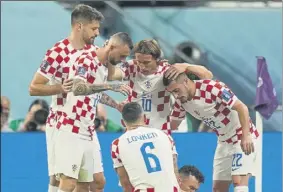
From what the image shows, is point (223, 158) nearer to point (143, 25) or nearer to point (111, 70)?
point (111, 70)

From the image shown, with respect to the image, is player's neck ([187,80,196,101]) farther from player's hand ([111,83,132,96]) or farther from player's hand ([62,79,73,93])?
player's hand ([62,79,73,93])

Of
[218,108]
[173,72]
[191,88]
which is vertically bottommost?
[218,108]

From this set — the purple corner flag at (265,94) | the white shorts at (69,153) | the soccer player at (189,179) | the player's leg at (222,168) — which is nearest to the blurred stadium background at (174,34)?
the purple corner flag at (265,94)

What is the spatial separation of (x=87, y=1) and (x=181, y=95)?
493cm

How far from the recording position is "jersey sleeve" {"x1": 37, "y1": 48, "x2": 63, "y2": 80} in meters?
8.01

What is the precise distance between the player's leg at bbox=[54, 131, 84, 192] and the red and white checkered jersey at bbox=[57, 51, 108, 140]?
2.4 inches

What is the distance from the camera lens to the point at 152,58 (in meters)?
8.38

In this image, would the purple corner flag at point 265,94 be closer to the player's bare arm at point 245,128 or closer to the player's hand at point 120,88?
the player's bare arm at point 245,128

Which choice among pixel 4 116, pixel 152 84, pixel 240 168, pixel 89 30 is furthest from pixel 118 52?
pixel 4 116

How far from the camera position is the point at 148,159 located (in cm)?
748

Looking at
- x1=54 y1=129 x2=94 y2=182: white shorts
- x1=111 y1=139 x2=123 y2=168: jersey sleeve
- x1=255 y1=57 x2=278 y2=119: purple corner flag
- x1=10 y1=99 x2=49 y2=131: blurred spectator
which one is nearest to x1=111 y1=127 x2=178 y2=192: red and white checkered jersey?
x1=111 y1=139 x2=123 y2=168: jersey sleeve

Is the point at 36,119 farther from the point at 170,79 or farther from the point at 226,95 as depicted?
the point at 226,95

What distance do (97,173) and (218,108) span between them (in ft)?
3.56

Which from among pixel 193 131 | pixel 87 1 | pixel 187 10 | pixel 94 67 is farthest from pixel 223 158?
pixel 187 10
